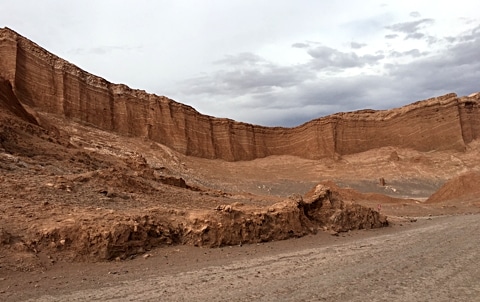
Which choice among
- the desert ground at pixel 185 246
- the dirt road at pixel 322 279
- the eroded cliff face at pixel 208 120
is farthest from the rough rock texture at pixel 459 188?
the eroded cliff face at pixel 208 120

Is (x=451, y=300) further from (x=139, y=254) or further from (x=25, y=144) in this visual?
(x=25, y=144)

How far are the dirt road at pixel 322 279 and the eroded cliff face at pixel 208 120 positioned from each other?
38.6 meters

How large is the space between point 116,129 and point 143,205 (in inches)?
1612

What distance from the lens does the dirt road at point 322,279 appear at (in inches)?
241

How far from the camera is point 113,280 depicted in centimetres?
726

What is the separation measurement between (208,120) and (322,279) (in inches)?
2237

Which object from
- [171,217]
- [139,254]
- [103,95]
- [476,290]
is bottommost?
[476,290]

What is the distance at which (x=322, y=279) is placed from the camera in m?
7.16

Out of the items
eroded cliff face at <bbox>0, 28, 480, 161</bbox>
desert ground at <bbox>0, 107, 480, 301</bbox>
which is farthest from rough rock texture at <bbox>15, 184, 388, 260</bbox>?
eroded cliff face at <bbox>0, 28, 480, 161</bbox>

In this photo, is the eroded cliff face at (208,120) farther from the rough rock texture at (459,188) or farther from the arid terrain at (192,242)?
the rough rock texture at (459,188)

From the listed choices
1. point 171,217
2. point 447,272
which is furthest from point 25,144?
point 447,272

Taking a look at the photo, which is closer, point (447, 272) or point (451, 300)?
point (451, 300)

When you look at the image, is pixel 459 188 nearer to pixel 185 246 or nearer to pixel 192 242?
pixel 192 242

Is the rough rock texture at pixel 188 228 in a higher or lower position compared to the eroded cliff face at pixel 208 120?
lower
